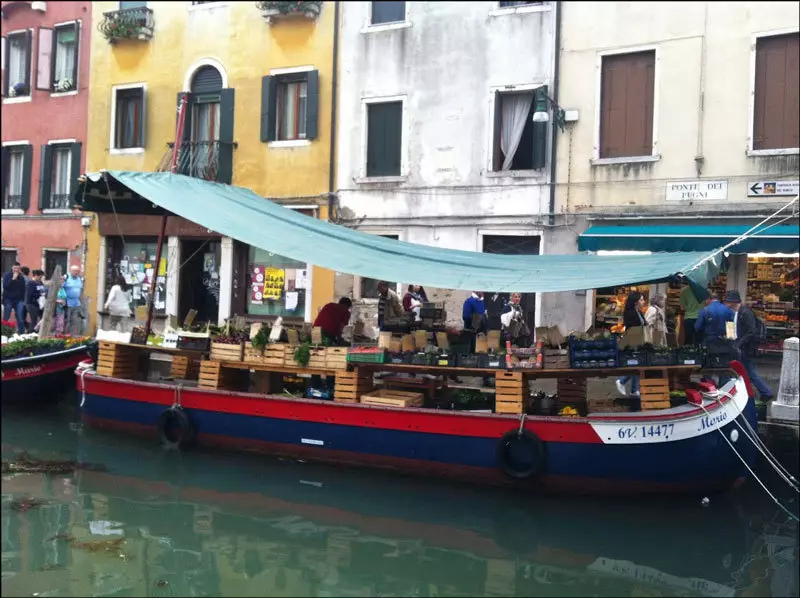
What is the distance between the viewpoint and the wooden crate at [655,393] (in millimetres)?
8898

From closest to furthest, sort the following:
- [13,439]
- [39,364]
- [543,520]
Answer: [543,520]
[13,439]
[39,364]

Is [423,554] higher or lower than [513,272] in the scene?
lower

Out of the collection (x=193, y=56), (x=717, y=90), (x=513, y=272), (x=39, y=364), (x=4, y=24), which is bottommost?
(x=39, y=364)

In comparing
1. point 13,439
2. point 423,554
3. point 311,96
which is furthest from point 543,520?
point 311,96

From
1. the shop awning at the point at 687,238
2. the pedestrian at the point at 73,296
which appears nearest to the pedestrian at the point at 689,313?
the shop awning at the point at 687,238

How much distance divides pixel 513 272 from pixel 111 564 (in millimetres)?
5151

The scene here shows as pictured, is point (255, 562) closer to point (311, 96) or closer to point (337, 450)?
point (337, 450)

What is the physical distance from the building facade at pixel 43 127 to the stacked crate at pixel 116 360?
927cm

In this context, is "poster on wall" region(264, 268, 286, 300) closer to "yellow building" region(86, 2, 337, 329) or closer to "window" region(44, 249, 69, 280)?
"yellow building" region(86, 2, 337, 329)

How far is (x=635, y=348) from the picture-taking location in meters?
9.26

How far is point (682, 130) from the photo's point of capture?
46.8 ft

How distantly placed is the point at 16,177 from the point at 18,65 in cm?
285

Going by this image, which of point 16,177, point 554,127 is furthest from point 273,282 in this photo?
point 16,177

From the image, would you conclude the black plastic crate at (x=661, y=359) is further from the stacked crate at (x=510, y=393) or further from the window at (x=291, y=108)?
the window at (x=291, y=108)
